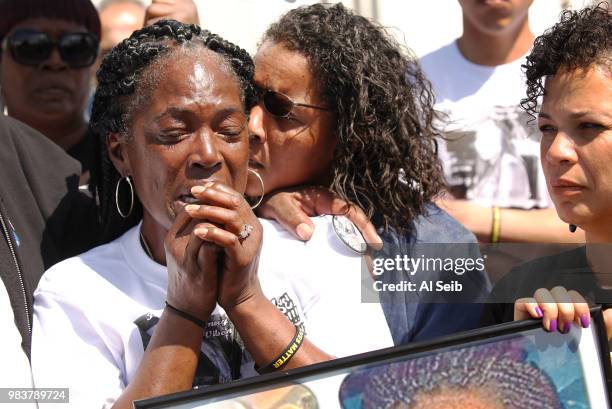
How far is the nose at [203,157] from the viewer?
2061mm

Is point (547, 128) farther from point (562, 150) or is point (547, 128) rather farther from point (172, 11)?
point (172, 11)

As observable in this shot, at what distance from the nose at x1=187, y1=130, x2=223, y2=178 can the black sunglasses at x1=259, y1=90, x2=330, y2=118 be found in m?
0.45

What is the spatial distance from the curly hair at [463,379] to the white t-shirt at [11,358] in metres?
0.71

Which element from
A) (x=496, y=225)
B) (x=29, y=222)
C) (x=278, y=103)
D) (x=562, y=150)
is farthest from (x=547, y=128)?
Answer: (x=29, y=222)

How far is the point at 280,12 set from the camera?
3.05 meters

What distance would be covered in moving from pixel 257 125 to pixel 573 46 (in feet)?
2.64

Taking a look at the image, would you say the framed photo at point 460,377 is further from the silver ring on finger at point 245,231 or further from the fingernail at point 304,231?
the fingernail at point 304,231

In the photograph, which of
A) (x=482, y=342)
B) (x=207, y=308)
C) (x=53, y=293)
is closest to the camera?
(x=482, y=342)

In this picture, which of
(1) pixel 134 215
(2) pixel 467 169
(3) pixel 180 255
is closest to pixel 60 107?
(1) pixel 134 215

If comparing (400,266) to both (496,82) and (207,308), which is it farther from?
(496,82)

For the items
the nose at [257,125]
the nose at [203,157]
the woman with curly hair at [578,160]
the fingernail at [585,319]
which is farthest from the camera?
the nose at [257,125]

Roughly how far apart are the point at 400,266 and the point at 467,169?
843 mm

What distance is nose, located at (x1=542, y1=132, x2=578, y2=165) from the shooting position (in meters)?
2.19

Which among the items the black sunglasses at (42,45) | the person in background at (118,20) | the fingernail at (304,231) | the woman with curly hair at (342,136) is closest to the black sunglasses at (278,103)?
the woman with curly hair at (342,136)
